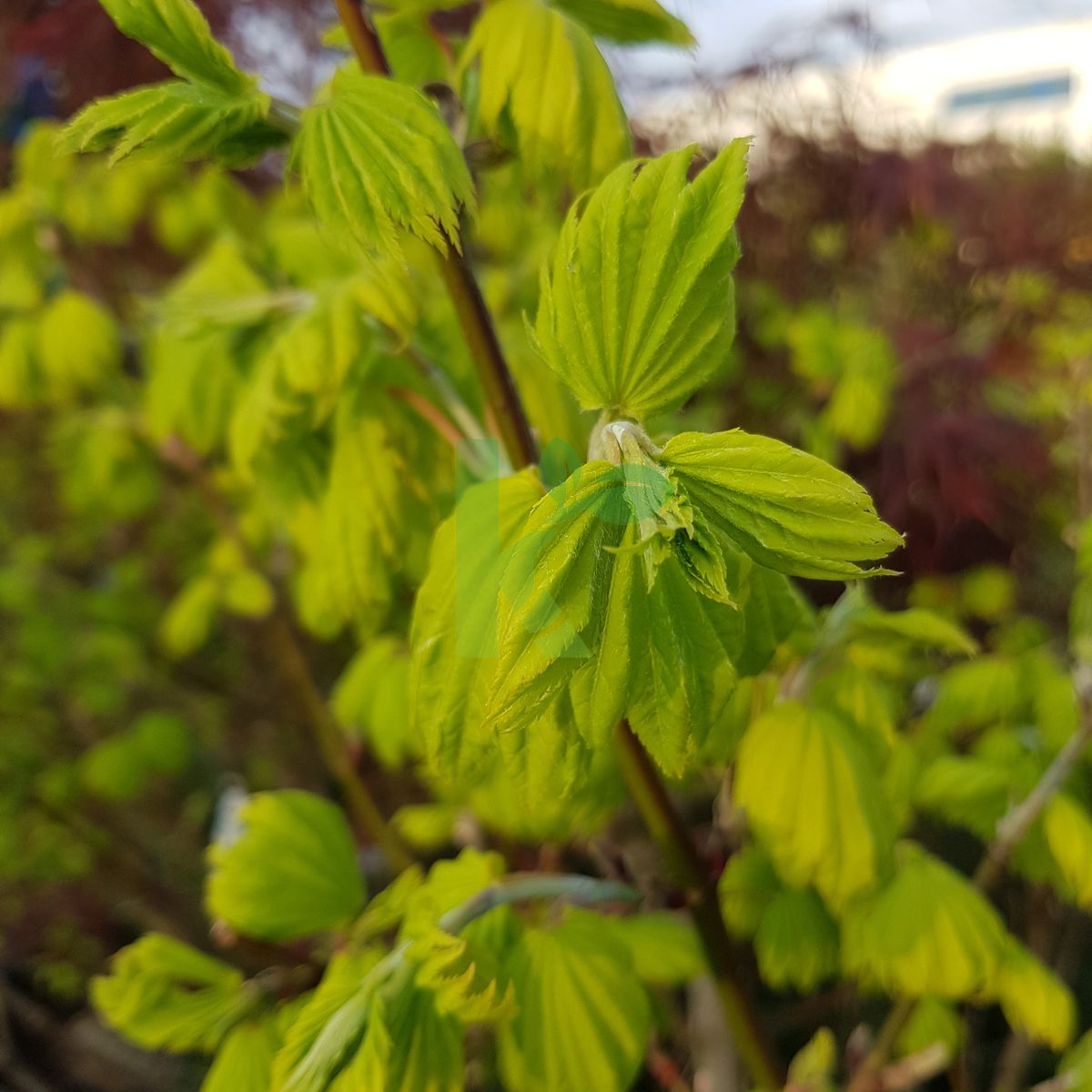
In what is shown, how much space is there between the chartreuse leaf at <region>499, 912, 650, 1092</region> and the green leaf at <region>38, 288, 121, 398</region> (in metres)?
1.15

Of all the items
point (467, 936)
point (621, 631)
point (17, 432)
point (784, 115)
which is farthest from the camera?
point (17, 432)

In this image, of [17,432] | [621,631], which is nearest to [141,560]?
[17,432]

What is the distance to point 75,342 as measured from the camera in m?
1.24

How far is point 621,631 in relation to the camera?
0.32 m

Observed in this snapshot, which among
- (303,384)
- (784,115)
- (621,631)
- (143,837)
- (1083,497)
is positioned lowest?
(143,837)

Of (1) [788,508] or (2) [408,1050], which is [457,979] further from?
(1) [788,508]

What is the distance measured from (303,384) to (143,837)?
203 centimetres

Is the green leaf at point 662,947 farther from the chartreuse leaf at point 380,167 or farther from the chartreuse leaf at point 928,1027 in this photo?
the chartreuse leaf at point 380,167

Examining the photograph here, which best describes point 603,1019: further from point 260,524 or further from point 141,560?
point 141,560

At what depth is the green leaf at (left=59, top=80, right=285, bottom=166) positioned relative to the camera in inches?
14.4

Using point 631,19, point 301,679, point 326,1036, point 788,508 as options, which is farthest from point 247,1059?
point 301,679

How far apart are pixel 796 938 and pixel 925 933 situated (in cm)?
16

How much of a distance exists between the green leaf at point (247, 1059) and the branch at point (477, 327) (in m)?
0.47

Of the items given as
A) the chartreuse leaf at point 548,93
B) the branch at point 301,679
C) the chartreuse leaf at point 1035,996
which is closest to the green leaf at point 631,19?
the chartreuse leaf at point 548,93
